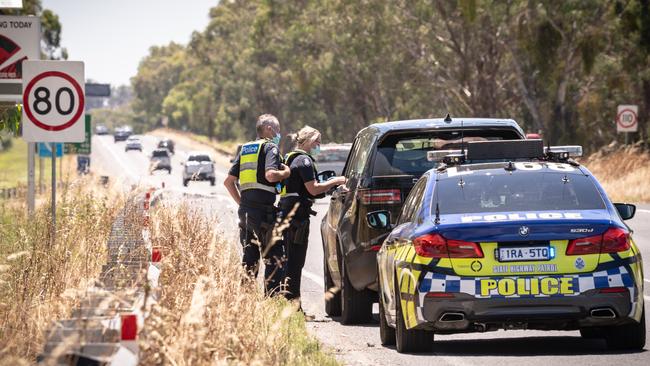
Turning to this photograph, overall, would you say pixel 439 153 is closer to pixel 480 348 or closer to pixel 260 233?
pixel 480 348

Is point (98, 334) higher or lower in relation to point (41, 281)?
higher

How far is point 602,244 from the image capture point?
368 inches

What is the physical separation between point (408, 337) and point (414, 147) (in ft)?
8.77

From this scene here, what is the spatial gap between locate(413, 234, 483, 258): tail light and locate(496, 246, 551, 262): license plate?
140mm

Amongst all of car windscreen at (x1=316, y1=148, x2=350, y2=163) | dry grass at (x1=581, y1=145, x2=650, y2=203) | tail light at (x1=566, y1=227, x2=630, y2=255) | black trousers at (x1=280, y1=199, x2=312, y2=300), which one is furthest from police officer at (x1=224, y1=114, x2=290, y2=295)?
car windscreen at (x1=316, y1=148, x2=350, y2=163)

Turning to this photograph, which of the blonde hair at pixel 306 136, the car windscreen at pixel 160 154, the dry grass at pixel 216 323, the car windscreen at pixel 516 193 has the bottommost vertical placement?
the car windscreen at pixel 160 154

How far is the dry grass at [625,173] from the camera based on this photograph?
34438 mm

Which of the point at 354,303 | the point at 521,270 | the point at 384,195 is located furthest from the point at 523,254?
the point at 354,303

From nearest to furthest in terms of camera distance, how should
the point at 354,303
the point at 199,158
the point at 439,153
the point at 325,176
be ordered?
the point at 439,153
the point at 354,303
the point at 325,176
the point at 199,158

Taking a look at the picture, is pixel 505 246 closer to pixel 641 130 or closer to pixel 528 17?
pixel 641 130

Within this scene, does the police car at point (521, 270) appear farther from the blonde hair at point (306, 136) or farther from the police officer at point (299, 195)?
the blonde hair at point (306, 136)

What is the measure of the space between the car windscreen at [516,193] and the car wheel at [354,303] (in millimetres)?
2338

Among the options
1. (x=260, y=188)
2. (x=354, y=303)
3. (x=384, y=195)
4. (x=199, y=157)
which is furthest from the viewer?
(x=199, y=157)

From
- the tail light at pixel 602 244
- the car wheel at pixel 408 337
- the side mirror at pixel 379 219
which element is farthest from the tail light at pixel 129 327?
the side mirror at pixel 379 219
